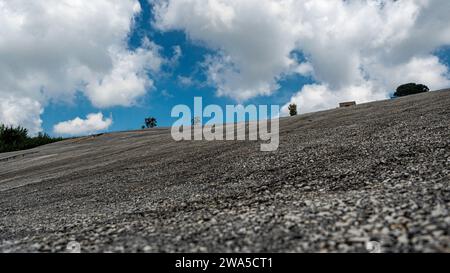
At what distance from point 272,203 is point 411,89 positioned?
106939 millimetres

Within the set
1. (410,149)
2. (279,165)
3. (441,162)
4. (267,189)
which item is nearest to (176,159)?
(279,165)

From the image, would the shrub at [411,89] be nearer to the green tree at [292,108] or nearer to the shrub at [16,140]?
the green tree at [292,108]

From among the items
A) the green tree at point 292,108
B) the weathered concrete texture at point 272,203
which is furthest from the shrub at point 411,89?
the weathered concrete texture at point 272,203

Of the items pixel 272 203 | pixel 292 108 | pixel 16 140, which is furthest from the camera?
pixel 292 108

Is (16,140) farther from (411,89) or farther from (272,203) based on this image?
(411,89)

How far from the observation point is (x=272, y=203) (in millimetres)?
7355

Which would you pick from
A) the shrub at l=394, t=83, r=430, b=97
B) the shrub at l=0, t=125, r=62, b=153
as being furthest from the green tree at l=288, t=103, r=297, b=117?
the shrub at l=0, t=125, r=62, b=153

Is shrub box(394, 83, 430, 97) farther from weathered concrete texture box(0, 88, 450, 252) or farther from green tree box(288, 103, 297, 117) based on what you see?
weathered concrete texture box(0, 88, 450, 252)

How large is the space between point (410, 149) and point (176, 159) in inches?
468

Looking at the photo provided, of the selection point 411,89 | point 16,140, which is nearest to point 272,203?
point 16,140

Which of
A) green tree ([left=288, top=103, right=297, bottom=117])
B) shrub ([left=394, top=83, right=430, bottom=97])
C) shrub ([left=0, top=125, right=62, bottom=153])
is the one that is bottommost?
shrub ([left=0, top=125, right=62, bottom=153])

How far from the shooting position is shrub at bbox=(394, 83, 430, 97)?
93.2 meters

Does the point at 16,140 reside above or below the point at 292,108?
below

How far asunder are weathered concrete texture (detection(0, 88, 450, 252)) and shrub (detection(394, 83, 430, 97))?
93.0m
